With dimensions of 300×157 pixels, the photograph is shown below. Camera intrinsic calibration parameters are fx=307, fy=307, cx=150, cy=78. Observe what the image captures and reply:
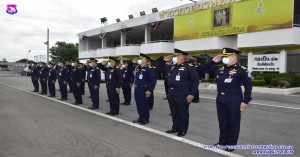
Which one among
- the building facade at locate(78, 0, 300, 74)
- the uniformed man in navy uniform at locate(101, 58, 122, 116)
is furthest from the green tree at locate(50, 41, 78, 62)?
the uniformed man in navy uniform at locate(101, 58, 122, 116)

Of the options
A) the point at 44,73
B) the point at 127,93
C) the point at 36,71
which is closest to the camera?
the point at 127,93

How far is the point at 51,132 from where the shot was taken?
6867 millimetres

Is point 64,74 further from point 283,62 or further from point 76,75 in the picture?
point 283,62

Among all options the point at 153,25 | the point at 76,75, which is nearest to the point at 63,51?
the point at 153,25

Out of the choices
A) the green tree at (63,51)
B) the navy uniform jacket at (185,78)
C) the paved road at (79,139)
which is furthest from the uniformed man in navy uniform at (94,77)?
the green tree at (63,51)

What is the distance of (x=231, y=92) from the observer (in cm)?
Answer: 536

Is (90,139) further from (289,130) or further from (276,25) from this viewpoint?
(276,25)

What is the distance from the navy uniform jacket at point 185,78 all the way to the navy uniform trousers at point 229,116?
876 mm

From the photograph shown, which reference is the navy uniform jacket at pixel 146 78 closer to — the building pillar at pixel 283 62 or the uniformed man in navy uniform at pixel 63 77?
the uniformed man in navy uniform at pixel 63 77

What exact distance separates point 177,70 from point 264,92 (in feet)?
40.7

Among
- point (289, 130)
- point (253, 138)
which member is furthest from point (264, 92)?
point (253, 138)

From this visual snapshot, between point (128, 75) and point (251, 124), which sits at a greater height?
point (128, 75)

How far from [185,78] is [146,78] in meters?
1.83

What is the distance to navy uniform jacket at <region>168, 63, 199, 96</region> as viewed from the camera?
629 centimetres
